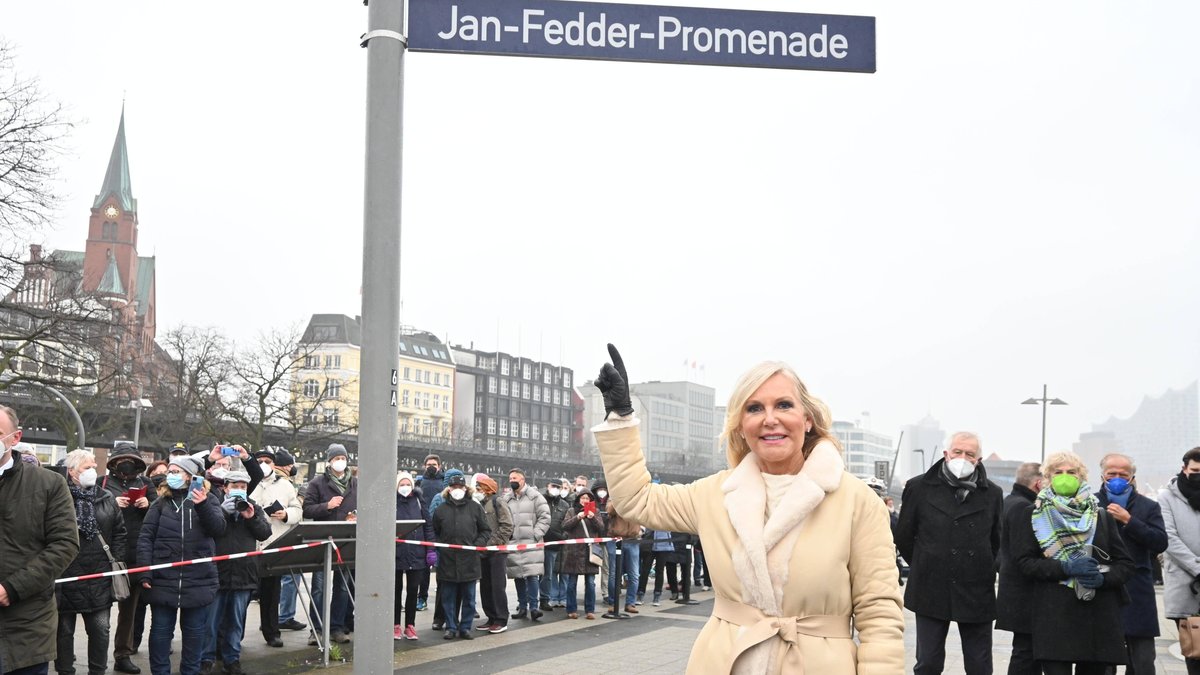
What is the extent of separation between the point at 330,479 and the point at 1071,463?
8038mm

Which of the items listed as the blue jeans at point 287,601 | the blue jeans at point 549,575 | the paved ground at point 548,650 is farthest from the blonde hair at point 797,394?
the blue jeans at point 549,575

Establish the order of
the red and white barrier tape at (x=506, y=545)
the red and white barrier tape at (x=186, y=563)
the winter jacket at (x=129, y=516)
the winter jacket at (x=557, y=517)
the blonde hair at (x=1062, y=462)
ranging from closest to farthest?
the blonde hair at (x=1062, y=462) < the red and white barrier tape at (x=186, y=563) < the winter jacket at (x=129, y=516) < the red and white barrier tape at (x=506, y=545) < the winter jacket at (x=557, y=517)

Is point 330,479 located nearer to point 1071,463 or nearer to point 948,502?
point 948,502

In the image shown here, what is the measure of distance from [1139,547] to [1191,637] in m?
0.78

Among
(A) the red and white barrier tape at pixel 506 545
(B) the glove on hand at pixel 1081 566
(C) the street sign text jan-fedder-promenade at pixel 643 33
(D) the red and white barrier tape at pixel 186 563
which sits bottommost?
(A) the red and white barrier tape at pixel 506 545

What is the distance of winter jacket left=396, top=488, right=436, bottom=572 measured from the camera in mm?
12477

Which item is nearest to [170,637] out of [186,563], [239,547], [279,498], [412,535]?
[186,563]

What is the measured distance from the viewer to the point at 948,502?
7863 mm

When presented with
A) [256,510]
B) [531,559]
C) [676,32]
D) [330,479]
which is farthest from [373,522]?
[531,559]

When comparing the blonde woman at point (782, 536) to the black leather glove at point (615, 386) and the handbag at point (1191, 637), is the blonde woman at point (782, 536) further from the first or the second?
the handbag at point (1191, 637)

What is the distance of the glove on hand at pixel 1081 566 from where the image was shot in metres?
6.70

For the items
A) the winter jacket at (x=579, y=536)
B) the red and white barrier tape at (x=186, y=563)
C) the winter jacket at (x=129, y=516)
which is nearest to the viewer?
the red and white barrier tape at (x=186, y=563)

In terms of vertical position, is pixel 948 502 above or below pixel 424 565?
above

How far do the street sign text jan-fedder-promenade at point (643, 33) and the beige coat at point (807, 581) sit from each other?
6.91 feet
